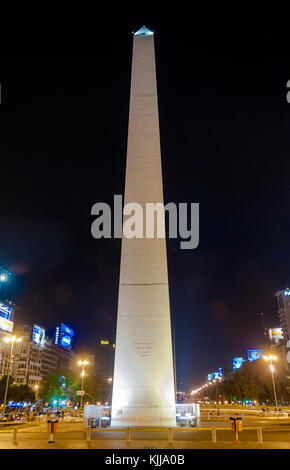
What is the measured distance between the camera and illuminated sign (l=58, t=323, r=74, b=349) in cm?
11897

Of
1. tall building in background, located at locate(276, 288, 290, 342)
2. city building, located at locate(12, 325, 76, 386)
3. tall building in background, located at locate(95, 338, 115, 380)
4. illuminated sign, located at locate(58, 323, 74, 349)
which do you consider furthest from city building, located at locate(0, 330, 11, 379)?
tall building in background, located at locate(95, 338, 115, 380)

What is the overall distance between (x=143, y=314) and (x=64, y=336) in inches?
4417

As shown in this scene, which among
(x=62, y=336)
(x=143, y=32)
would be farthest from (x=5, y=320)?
(x=143, y=32)

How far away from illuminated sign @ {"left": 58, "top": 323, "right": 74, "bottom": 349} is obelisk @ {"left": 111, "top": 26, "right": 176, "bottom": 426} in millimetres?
107481

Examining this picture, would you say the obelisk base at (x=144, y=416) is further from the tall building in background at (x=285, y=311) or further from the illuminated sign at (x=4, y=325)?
the tall building in background at (x=285, y=311)

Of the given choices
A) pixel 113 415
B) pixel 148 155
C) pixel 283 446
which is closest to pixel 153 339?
pixel 113 415

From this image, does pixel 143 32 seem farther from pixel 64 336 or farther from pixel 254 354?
pixel 254 354

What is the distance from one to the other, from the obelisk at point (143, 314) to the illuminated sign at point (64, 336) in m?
107

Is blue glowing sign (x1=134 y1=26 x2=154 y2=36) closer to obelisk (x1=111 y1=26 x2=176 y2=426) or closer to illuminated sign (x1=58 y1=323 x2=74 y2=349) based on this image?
obelisk (x1=111 y1=26 x2=176 y2=426)

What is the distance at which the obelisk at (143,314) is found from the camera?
16344 mm

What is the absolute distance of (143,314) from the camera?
57.4 ft

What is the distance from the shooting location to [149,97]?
21.7 meters

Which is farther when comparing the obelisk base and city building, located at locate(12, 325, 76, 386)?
city building, located at locate(12, 325, 76, 386)
